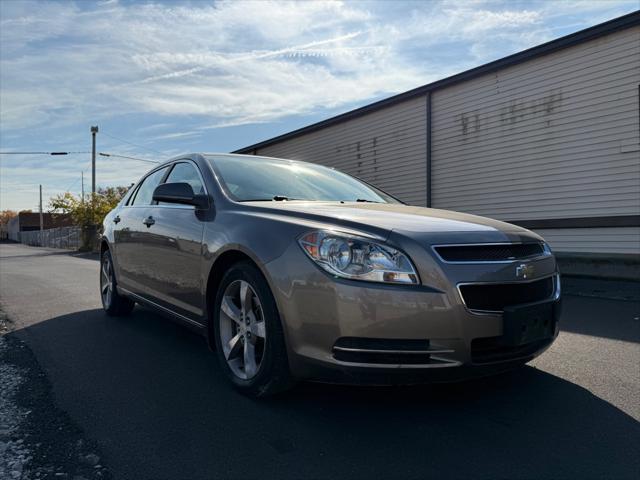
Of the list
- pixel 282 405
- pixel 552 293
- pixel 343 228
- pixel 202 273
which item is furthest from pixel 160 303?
pixel 552 293

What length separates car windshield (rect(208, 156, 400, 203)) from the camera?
3.85 m

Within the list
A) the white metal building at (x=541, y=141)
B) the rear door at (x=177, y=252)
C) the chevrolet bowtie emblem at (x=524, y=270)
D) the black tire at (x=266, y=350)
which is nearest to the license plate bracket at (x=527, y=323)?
the chevrolet bowtie emblem at (x=524, y=270)

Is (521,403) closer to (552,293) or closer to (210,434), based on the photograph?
(552,293)

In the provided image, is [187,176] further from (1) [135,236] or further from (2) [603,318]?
(2) [603,318]

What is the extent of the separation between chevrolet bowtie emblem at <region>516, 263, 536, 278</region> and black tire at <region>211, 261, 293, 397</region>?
1307 mm

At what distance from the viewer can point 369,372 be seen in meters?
2.60

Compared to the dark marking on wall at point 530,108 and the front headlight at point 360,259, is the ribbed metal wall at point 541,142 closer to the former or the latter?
the dark marking on wall at point 530,108

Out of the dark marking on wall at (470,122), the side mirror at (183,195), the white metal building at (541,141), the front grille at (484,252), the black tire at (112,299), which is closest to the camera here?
the front grille at (484,252)

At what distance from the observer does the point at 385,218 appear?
306 cm

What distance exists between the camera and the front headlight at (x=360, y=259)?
2623 millimetres

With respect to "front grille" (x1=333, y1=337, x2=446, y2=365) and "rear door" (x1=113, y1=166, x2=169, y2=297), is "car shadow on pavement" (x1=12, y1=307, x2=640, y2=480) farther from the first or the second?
"rear door" (x1=113, y1=166, x2=169, y2=297)

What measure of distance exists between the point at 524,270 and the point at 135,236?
11.3 ft

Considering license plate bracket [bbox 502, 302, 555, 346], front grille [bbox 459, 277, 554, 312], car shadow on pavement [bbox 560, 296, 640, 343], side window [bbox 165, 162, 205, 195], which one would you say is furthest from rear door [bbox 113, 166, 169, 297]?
car shadow on pavement [bbox 560, 296, 640, 343]

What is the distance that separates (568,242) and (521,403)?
25.3ft
